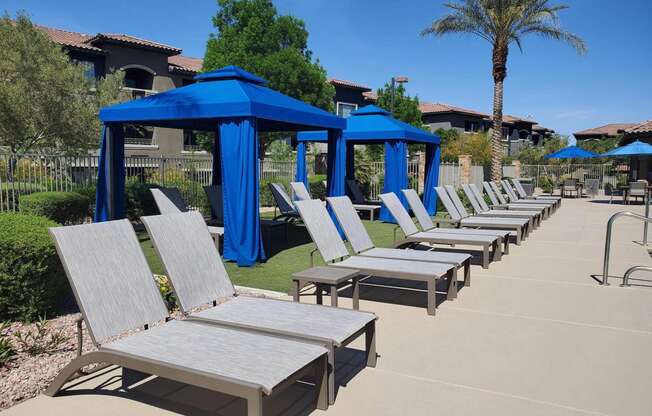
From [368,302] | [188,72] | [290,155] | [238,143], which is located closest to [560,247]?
[368,302]

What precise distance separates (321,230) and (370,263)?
74 cm

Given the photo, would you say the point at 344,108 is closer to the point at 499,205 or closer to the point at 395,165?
the point at 395,165

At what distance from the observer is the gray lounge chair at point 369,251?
629 centimetres

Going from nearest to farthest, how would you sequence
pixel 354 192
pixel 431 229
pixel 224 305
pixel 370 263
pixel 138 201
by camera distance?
pixel 224 305
pixel 370 263
pixel 431 229
pixel 138 201
pixel 354 192

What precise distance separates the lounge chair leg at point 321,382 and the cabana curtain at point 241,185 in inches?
183

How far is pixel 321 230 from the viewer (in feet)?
20.2

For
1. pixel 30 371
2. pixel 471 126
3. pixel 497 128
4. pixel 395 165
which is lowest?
pixel 30 371

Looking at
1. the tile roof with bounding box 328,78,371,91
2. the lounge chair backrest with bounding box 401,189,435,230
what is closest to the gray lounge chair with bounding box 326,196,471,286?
the lounge chair backrest with bounding box 401,189,435,230

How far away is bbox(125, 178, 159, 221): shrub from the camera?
12.4m

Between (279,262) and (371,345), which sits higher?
(371,345)

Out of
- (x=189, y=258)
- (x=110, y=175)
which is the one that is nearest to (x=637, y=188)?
(x=110, y=175)

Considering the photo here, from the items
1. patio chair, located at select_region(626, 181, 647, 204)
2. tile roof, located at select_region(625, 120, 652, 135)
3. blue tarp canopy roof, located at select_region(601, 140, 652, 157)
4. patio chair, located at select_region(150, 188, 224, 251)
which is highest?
tile roof, located at select_region(625, 120, 652, 135)

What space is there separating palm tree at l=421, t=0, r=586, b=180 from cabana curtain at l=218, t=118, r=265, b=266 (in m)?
17.2

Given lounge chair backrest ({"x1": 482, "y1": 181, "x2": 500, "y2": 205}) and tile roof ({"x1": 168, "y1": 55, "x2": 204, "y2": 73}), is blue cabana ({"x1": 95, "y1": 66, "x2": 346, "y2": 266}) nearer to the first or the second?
lounge chair backrest ({"x1": 482, "y1": 181, "x2": 500, "y2": 205})
